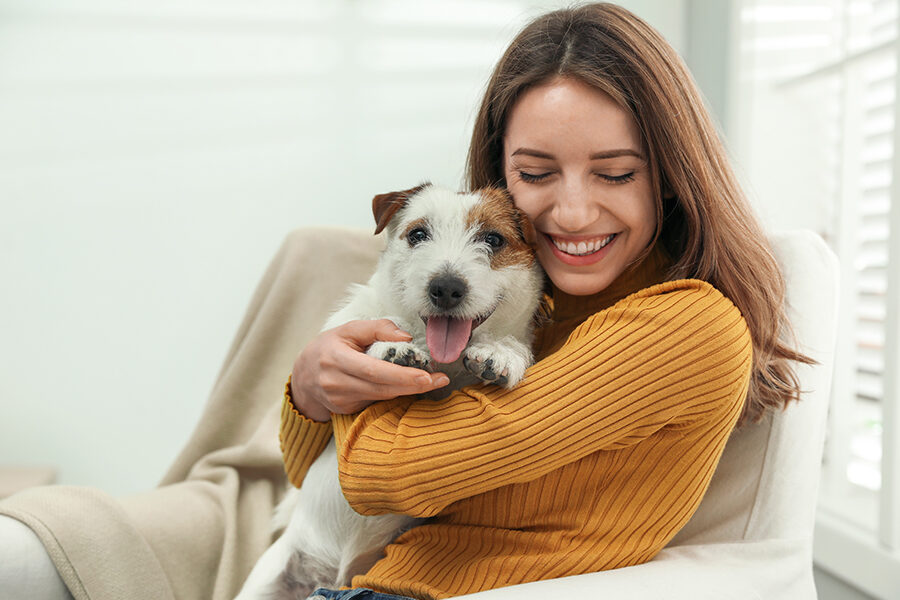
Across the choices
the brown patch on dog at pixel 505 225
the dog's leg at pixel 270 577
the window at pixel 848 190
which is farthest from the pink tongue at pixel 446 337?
the window at pixel 848 190

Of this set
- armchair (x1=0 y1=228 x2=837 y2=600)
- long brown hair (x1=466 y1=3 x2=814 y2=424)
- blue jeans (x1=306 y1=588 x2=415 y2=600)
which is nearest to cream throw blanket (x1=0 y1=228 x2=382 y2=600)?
armchair (x1=0 y1=228 x2=837 y2=600)

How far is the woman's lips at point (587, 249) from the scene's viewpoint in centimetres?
122

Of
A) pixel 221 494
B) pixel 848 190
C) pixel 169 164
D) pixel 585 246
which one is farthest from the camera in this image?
pixel 169 164

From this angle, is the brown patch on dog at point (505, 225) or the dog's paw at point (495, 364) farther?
the brown patch on dog at point (505, 225)

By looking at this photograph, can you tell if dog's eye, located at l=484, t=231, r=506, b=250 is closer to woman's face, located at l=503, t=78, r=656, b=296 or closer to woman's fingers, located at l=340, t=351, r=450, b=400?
woman's face, located at l=503, t=78, r=656, b=296

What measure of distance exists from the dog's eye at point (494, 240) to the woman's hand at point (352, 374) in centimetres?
21

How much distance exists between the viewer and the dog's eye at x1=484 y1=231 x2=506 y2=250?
1217mm

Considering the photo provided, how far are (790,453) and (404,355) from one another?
70cm

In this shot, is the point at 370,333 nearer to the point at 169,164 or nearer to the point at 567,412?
the point at 567,412

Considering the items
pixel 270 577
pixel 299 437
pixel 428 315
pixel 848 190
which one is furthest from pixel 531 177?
pixel 848 190

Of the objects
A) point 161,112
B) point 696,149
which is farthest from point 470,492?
point 161,112

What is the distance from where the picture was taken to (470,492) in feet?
3.43

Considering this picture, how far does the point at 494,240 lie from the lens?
122 cm

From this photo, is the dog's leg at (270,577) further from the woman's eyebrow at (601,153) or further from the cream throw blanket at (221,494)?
the woman's eyebrow at (601,153)
